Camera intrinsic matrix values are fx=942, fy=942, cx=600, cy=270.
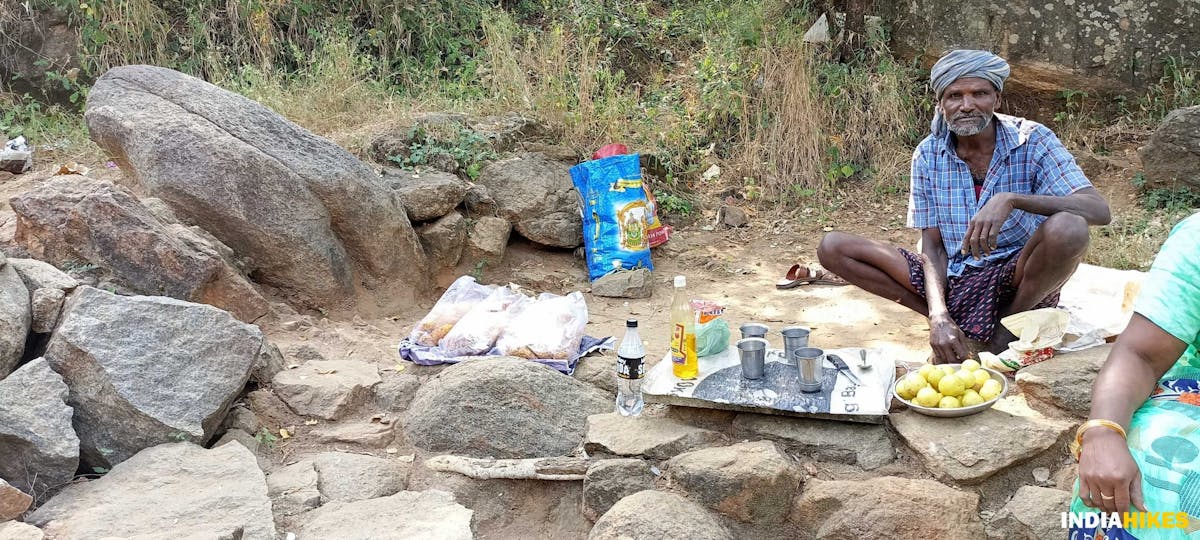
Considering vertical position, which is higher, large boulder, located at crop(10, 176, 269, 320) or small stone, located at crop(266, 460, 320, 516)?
large boulder, located at crop(10, 176, 269, 320)

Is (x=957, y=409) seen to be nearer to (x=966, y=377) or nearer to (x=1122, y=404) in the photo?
(x=966, y=377)

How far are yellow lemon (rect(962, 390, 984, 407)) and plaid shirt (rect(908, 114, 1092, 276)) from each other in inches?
32.5

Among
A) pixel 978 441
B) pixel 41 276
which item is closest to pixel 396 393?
pixel 41 276

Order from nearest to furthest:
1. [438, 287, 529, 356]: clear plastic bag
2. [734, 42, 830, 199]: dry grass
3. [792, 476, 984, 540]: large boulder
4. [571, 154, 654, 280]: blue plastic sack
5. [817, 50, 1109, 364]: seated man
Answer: [792, 476, 984, 540]: large boulder
[817, 50, 1109, 364]: seated man
[438, 287, 529, 356]: clear plastic bag
[571, 154, 654, 280]: blue plastic sack
[734, 42, 830, 199]: dry grass

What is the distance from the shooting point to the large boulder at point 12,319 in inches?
114

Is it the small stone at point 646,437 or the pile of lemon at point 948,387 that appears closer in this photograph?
the pile of lemon at point 948,387

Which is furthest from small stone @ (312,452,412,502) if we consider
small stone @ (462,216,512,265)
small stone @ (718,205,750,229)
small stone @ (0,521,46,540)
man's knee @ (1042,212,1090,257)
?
small stone @ (718,205,750,229)

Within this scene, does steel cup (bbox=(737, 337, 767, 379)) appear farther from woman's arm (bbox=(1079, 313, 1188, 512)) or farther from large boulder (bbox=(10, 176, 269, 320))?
large boulder (bbox=(10, 176, 269, 320))

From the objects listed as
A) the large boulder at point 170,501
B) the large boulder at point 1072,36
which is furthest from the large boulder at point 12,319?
the large boulder at point 1072,36

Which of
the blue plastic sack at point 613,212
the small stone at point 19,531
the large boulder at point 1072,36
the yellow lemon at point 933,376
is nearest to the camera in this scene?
the small stone at point 19,531

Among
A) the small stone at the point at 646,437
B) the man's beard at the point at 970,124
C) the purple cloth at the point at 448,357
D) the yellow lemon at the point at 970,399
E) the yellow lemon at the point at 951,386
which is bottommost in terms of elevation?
the purple cloth at the point at 448,357

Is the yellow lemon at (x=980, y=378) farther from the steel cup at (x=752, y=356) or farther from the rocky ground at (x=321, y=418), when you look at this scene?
the steel cup at (x=752, y=356)

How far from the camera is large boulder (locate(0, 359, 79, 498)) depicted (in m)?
2.60

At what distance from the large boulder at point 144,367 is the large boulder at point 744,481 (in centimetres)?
152
